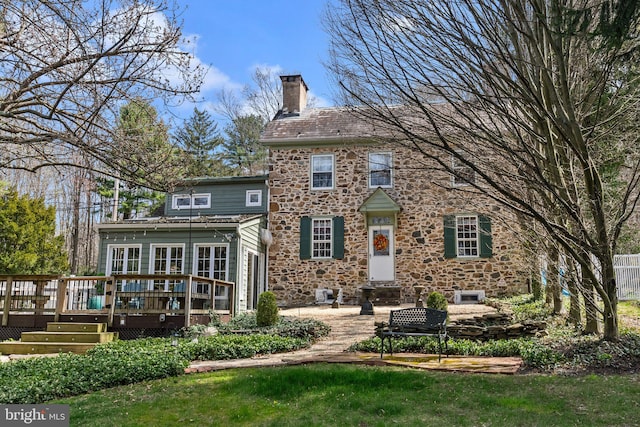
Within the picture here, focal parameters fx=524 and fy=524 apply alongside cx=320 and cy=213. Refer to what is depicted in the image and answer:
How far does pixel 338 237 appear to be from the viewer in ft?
59.4

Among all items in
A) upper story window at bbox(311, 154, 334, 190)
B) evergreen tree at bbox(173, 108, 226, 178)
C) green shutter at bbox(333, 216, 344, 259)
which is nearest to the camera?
green shutter at bbox(333, 216, 344, 259)

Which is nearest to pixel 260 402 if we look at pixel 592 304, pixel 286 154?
pixel 592 304

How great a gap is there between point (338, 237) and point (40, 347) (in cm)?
1009

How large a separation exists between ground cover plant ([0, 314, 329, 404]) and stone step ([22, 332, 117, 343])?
3.83ft

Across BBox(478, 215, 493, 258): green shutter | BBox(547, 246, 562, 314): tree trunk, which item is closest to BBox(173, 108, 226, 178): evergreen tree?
BBox(478, 215, 493, 258): green shutter

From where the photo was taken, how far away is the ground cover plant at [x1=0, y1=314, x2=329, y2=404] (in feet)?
19.9

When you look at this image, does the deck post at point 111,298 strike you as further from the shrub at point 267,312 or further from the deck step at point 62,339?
the shrub at point 267,312

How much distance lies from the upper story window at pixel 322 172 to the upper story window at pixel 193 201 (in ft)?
12.9

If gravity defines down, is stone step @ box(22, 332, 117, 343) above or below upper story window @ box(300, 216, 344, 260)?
below

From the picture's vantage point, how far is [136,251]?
54.9ft

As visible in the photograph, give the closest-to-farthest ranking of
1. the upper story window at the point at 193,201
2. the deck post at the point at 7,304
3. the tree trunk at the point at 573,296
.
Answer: the tree trunk at the point at 573,296, the deck post at the point at 7,304, the upper story window at the point at 193,201

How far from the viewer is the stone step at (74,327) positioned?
36.0ft

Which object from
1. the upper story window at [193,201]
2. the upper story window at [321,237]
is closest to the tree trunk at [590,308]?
the upper story window at [321,237]

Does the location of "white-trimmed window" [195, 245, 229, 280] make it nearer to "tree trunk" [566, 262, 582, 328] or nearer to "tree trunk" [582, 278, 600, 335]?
"tree trunk" [566, 262, 582, 328]
